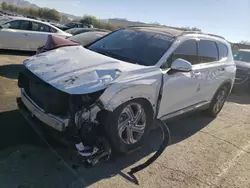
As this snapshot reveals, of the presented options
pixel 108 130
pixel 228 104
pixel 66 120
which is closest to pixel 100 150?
pixel 108 130

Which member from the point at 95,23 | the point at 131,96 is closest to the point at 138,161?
the point at 131,96

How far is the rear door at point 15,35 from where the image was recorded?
10.6 metres

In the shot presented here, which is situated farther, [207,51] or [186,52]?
[207,51]

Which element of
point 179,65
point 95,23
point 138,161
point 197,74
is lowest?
point 95,23

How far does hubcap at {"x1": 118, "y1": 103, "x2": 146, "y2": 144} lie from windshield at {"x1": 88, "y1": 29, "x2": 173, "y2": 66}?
0.77 m

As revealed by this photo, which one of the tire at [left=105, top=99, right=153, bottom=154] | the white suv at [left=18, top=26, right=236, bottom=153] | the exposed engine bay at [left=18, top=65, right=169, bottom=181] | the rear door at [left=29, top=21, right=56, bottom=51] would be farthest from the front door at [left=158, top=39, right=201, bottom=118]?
the rear door at [left=29, top=21, right=56, bottom=51]

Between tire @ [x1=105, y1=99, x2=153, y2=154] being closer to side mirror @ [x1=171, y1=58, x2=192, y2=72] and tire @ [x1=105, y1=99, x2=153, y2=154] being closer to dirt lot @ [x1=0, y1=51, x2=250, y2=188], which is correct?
dirt lot @ [x1=0, y1=51, x2=250, y2=188]

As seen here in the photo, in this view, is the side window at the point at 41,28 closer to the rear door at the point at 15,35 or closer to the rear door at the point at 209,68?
the rear door at the point at 15,35

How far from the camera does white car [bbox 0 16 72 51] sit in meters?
10.6

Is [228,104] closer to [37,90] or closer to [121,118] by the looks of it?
[121,118]

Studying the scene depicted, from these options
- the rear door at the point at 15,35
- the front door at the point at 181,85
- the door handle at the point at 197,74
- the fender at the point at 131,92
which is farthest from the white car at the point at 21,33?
the fender at the point at 131,92

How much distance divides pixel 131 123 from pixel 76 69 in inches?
41.1

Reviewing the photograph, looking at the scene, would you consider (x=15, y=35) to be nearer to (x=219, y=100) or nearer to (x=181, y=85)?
(x=219, y=100)

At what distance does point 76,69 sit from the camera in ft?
12.2
